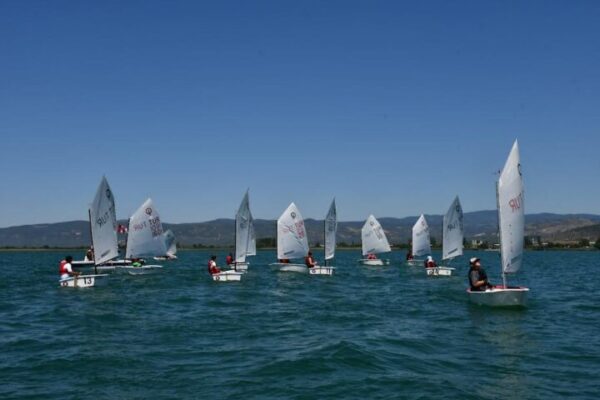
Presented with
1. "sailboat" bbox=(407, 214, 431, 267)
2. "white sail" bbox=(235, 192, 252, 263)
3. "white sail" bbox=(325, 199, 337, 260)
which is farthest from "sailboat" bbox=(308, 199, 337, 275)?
"sailboat" bbox=(407, 214, 431, 267)

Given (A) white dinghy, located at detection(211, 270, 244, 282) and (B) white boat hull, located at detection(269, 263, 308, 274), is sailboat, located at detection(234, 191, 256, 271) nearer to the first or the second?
(B) white boat hull, located at detection(269, 263, 308, 274)

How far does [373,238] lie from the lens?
74.1 metres

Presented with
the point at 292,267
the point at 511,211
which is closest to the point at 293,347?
the point at 511,211

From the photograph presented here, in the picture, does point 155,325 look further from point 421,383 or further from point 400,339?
point 421,383

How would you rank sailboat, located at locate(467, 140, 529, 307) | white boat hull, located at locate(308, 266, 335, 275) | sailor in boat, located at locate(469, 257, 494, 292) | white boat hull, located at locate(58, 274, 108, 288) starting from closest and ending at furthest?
1. sailboat, located at locate(467, 140, 529, 307)
2. sailor in boat, located at locate(469, 257, 494, 292)
3. white boat hull, located at locate(58, 274, 108, 288)
4. white boat hull, located at locate(308, 266, 335, 275)

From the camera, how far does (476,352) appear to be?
19.5m

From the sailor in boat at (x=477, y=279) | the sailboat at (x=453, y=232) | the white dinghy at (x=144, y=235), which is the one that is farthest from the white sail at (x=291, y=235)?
the sailor in boat at (x=477, y=279)

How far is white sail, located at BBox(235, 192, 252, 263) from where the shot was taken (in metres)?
52.1

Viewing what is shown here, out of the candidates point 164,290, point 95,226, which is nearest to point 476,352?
point 164,290

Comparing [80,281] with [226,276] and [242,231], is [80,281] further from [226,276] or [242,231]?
[242,231]

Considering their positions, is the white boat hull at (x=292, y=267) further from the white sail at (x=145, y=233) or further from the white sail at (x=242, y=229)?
the white sail at (x=145, y=233)

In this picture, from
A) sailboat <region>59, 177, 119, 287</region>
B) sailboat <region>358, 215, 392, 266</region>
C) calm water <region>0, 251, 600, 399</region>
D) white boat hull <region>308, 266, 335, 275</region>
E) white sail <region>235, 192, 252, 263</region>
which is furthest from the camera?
sailboat <region>358, 215, 392, 266</region>

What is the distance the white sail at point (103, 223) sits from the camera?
43500mm

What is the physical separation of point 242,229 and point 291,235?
16.2 ft
